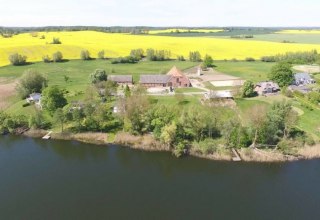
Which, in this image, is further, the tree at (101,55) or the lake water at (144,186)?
the tree at (101,55)

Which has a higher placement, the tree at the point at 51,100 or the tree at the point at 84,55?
the tree at the point at 84,55

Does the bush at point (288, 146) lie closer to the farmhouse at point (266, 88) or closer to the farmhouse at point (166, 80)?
the farmhouse at point (266, 88)

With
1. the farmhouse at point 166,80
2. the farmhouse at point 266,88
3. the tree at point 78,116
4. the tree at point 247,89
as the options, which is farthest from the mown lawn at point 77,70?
the tree at point 247,89

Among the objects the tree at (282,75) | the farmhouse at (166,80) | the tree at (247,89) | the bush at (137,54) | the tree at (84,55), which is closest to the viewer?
the tree at (247,89)

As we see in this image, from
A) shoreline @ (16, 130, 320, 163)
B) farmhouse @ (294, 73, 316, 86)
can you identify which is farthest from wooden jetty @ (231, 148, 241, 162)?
farmhouse @ (294, 73, 316, 86)

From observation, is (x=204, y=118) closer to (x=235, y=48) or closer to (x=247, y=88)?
(x=247, y=88)

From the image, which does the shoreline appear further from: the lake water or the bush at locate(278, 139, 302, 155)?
the lake water
